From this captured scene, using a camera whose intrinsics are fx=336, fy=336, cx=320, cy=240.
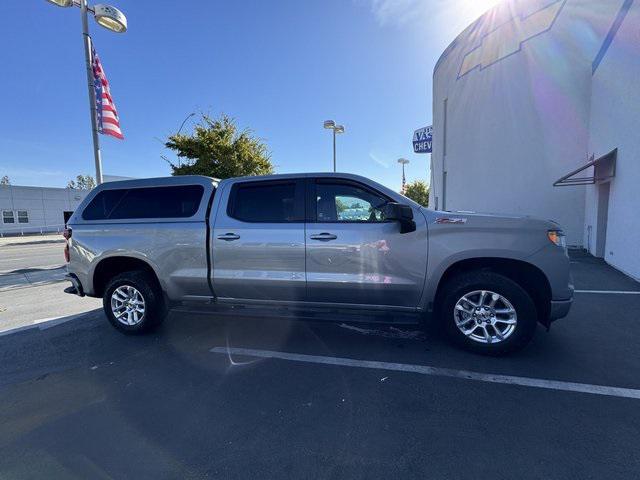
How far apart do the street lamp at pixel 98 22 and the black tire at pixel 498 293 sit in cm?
886

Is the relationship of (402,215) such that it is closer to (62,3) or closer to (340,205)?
(340,205)

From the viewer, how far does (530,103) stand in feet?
44.1

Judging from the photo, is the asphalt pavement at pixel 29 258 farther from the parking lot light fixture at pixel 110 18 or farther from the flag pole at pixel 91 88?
the parking lot light fixture at pixel 110 18

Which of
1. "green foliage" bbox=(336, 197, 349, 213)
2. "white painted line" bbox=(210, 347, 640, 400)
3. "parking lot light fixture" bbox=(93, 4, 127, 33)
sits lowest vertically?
"white painted line" bbox=(210, 347, 640, 400)

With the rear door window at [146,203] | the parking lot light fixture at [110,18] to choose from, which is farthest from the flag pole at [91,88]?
the rear door window at [146,203]

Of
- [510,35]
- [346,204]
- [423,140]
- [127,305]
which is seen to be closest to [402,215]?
[346,204]

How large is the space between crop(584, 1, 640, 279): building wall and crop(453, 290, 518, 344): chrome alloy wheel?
18.9 ft

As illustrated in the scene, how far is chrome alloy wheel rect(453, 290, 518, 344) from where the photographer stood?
11.7ft

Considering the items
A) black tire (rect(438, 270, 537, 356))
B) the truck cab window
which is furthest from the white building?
the truck cab window

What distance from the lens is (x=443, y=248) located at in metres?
3.62

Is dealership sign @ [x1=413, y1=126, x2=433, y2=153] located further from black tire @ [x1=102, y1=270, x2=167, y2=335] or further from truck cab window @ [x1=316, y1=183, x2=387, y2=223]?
black tire @ [x1=102, y1=270, x2=167, y2=335]

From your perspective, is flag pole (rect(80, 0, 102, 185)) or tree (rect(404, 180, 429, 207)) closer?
flag pole (rect(80, 0, 102, 185))

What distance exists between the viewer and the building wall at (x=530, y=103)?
12.1m

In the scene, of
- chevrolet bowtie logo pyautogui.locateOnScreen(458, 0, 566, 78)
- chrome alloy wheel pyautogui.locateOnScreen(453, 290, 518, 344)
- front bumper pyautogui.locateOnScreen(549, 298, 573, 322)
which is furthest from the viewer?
chevrolet bowtie logo pyautogui.locateOnScreen(458, 0, 566, 78)
